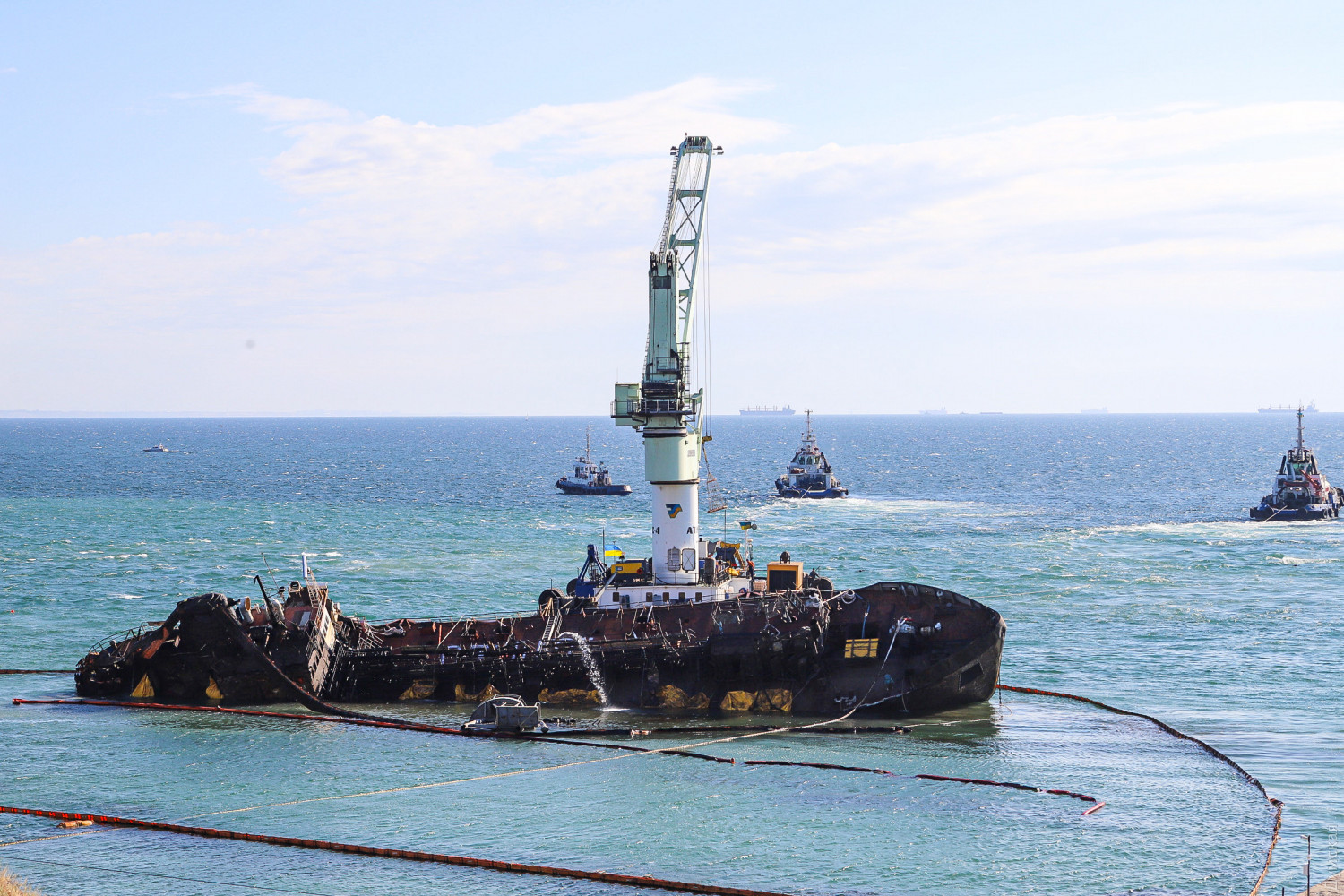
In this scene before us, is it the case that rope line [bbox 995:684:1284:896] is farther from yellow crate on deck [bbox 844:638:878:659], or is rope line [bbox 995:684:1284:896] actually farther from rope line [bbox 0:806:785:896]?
rope line [bbox 0:806:785:896]

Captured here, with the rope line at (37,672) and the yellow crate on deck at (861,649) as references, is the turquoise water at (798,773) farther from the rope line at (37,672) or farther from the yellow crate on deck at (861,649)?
the yellow crate on deck at (861,649)

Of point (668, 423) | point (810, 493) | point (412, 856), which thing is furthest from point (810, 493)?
point (412, 856)

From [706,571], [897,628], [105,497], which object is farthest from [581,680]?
[105,497]

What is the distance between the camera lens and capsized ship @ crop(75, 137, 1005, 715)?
142ft

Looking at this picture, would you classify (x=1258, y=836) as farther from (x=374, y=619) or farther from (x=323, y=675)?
(x=374, y=619)

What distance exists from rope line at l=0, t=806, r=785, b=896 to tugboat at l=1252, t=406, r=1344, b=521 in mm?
102568

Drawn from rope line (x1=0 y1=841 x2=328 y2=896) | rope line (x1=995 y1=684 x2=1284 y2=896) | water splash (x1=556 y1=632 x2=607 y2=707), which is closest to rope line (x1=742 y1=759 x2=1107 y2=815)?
rope line (x1=995 y1=684 x2=1284 y2=896)

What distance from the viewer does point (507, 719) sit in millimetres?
42188

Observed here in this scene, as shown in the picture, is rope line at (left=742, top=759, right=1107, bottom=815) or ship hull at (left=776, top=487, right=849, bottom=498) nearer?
rope line at (left=742, top=759, right=1107, bottom=815)

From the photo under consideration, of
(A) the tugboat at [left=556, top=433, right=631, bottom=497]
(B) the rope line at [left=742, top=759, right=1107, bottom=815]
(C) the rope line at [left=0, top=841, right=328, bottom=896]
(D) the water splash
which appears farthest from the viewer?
(A) the tugboat at [left=556, top=433, right=631, bottom=497]

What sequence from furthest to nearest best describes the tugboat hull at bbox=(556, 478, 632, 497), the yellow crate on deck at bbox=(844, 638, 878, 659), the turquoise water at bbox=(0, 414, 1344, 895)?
1. the tugboat hull at bbox=(556, 478, 632, 497)
2. the yellow crate on deck at bbox=(844, 638, 878, 659)
3. the turquoise water at bbox=(0, 414, 1344, 895)

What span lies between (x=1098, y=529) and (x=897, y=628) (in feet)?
246

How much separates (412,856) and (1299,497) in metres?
107

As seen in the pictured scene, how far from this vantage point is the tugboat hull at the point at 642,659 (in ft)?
142
